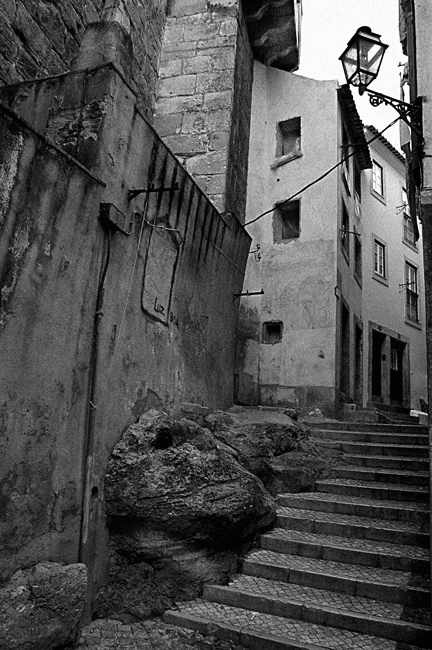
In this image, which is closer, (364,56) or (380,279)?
(364,56)

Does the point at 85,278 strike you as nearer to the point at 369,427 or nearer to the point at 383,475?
the point at 383,475

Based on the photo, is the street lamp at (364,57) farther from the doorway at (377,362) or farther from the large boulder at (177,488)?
the doorway at (377,362)

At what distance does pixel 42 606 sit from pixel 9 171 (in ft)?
8.52

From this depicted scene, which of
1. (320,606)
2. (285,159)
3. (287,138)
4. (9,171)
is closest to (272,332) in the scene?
(285,159)

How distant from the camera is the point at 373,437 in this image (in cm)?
732

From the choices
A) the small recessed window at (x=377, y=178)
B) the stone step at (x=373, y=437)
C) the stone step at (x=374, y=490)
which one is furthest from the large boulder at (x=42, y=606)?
the small recessed window at (x=377, y=178)

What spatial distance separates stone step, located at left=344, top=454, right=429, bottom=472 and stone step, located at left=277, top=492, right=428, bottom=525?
834mm

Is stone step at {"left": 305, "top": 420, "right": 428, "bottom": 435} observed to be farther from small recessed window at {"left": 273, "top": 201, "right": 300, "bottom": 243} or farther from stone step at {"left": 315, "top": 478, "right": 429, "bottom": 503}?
small recessed window at {"left": 273, "top": 201, "right": 300, "bottom": 243}

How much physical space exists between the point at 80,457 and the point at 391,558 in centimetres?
273

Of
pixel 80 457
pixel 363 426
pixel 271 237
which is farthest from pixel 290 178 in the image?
pixel 80 457

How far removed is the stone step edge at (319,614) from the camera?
12.4ft

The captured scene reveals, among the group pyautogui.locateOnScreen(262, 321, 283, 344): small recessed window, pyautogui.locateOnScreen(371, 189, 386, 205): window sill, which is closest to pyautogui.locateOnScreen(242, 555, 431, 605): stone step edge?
pyautogui.locateOnScreen(262, 321, 283, 344): small recessed window

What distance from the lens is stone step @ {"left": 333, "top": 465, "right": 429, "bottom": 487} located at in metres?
5.93

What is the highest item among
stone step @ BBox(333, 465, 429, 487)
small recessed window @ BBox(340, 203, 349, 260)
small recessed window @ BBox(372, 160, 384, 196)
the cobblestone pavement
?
small recessed window @ BBox(372, 160, 384, 196)
